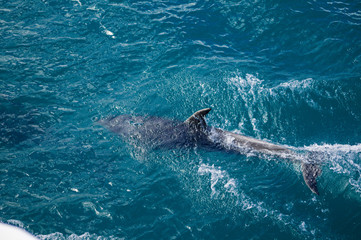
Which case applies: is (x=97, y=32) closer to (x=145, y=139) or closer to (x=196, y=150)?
(x=145, y=139)

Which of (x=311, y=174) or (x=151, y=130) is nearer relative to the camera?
(x=311, y=174)

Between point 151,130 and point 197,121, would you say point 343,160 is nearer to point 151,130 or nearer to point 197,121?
point 197,121

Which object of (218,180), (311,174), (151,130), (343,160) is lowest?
(218,180)

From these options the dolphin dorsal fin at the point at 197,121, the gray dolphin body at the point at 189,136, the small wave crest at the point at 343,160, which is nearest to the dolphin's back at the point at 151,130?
the gray dolphin body at the point at 189,136

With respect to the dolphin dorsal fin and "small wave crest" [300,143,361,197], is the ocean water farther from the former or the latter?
the dolphin dorsal fin

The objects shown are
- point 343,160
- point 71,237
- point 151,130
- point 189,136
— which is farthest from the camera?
point 151,130

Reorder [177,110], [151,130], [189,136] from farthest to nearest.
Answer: [177,110] → [151,130] → [189,136]

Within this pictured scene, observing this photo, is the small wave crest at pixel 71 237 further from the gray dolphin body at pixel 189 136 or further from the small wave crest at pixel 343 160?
the small wave crest at pixel 343 160

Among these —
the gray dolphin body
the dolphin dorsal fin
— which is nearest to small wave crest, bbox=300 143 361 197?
the gray dolphin body

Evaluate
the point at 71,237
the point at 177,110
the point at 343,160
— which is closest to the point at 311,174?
the point at 343,160
